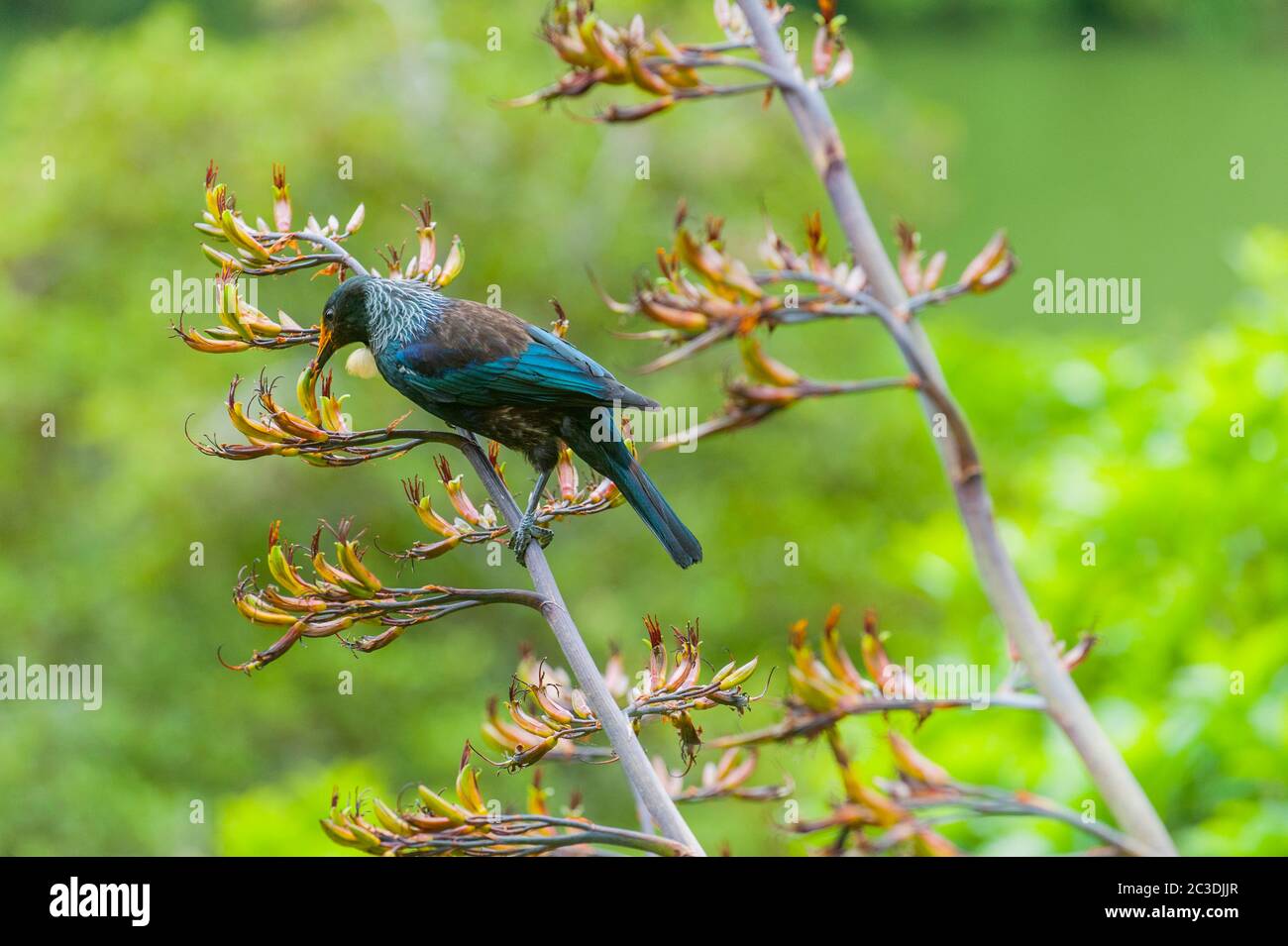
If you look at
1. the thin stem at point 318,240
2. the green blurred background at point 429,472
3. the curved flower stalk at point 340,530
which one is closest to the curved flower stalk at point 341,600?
the curved flower stalk at point 340,530

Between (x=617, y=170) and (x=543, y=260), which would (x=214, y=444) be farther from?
(x=617, y=170)

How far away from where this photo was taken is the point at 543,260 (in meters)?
6.11

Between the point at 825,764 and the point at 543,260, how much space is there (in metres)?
2.58

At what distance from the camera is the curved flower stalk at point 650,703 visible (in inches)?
43.3

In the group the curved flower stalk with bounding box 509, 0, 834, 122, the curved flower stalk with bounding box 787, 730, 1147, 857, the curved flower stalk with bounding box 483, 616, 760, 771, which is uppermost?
the curved flower stalk with bounding box 509, 0, 834, 122

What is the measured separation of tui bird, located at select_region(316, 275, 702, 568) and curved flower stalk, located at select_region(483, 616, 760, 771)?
0.15m

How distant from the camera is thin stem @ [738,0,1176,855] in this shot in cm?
141

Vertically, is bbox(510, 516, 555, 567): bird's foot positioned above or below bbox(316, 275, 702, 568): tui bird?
below

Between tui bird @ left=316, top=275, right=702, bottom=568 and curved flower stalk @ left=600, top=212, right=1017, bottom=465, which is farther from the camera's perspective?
curved flower stalk @ left=600, top=212, right=1017, bottom=465

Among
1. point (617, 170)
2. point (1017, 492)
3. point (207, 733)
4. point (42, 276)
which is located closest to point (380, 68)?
point (617, 170)

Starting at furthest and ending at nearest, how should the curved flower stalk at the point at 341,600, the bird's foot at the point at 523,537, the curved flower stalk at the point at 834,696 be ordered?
the curved flower stalk at the point at 834,696 → the bird's foot at the point at 523,537 → the curved flower stalk at the point at 341,600

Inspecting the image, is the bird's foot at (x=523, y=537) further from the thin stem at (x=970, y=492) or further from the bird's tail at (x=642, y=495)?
the thin stem at (x=970, y=492)

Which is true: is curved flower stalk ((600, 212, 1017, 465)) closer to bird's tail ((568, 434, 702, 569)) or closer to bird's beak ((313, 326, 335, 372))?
bird's tail ((568, 434, 702, 569))

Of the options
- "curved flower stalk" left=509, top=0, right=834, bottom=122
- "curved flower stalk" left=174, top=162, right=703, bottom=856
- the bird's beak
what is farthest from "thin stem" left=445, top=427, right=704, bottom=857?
"curved flower stalk" left=509, top=0, right=834, bottom=122
